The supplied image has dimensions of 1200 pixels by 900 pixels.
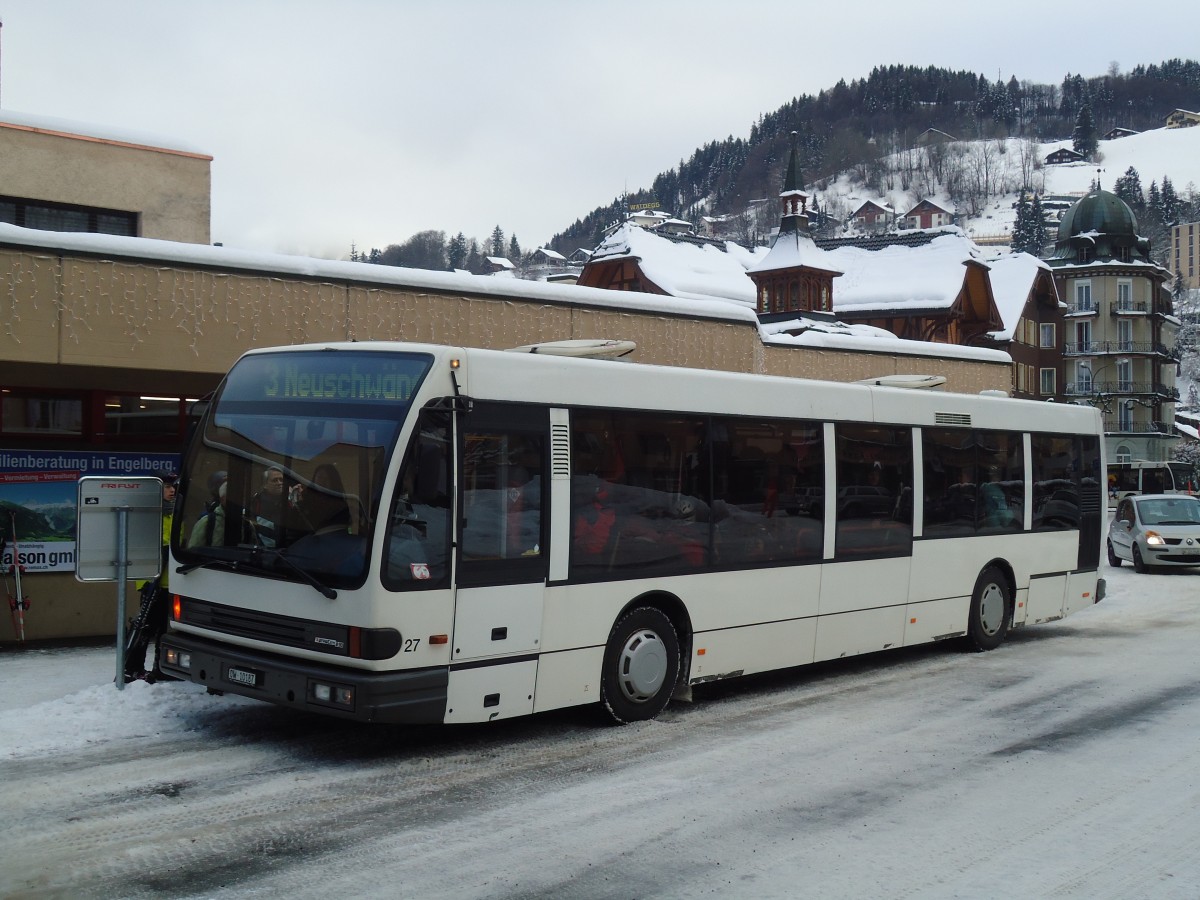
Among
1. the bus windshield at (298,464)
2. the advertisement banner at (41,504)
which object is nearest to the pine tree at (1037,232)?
the advertisement banner at (41,504)

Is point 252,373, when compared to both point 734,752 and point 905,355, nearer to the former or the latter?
point 734,752

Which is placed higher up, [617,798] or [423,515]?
[423,515]

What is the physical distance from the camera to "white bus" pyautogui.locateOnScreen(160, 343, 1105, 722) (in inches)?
295

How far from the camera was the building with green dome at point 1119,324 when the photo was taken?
305ft

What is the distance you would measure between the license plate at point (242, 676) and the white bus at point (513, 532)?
0.03m

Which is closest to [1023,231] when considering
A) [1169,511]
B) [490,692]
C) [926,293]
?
[926,293]

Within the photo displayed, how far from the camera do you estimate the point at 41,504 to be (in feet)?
41.9

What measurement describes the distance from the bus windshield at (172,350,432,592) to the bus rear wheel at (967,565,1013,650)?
7.98 meters

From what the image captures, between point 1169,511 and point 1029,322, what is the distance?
58.4 metres

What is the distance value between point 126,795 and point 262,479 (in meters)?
2.15

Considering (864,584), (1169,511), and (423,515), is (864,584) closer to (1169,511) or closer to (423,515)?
(423,515)

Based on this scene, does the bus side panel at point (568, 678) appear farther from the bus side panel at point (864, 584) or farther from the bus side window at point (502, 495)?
the bus side panel at point (864, 584)

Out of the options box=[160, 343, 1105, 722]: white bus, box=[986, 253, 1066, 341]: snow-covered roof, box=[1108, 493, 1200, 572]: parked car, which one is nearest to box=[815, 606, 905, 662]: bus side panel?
box=[160, 343, 1105, 722]: white bus

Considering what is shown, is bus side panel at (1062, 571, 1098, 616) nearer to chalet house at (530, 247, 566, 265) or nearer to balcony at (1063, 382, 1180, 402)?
balcony at (1063, 382, 1180, 402)
